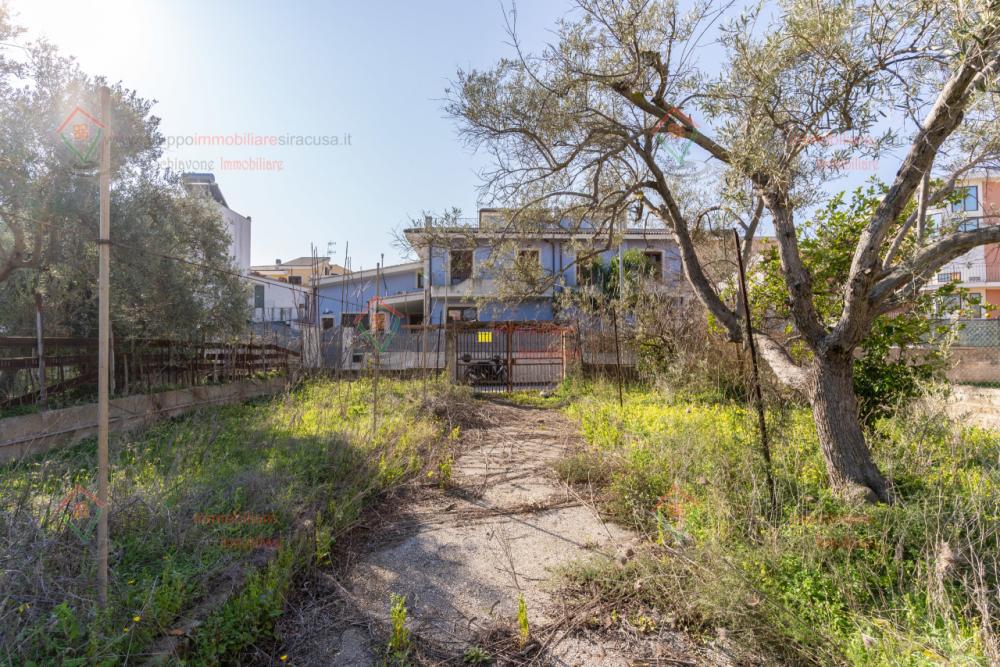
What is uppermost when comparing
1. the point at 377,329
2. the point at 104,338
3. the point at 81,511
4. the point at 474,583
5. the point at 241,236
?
the point at 241,236

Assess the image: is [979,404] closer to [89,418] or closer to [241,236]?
[89,418]

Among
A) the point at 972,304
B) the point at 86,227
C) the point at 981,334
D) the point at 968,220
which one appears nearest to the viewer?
the point at 968,220

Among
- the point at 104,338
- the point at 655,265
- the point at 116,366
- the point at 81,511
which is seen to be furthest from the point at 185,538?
the point at 655,265

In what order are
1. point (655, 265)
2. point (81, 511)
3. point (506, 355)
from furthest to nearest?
point (655, 265) < point (506, 355) < point (81, 511)

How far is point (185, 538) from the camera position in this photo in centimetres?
306

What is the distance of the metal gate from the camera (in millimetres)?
13141

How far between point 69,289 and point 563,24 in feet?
27.1

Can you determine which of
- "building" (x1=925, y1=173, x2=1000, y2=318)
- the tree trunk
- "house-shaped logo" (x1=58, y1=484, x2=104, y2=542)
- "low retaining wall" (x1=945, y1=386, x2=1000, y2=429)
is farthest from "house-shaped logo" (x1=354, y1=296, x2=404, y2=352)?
"low retaining wall" (x1=945, y1=386, x2=1000, y2=429)

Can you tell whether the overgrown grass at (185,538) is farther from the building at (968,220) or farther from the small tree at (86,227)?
the building at (968,220)

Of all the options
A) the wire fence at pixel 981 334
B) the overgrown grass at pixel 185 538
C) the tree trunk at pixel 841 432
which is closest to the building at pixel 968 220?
the tree trunk at pixel 841 432

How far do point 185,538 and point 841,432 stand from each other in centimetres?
460

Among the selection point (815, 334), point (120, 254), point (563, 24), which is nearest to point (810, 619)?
point (815, 334)

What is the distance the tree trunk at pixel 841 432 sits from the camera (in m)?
3.71

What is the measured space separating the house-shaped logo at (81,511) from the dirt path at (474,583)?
1.26 meters
